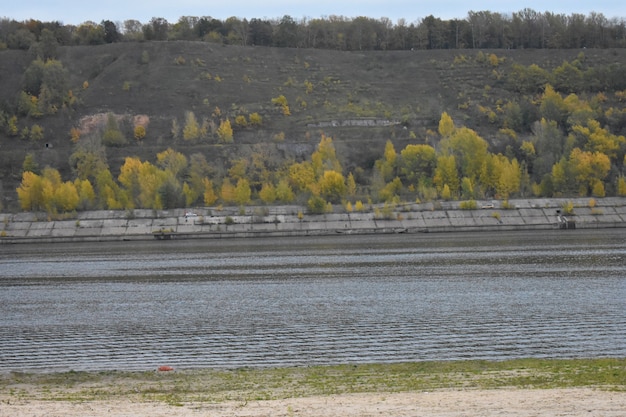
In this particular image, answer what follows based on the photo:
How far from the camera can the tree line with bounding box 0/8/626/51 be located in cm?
16425

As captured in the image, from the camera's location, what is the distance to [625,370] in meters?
22.8

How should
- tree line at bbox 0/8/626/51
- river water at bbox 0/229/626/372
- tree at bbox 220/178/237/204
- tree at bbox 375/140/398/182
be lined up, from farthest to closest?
1. tree line at bbox 0/8/626/51
2. tree at bbox 375/140/398/182
3. tree at bbox 220/178/237/204
4. river water at bbox 0/229/626/372

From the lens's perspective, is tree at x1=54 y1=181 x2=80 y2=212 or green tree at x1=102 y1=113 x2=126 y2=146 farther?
green tree at x1=102 y1=113 x2=126 y2=146

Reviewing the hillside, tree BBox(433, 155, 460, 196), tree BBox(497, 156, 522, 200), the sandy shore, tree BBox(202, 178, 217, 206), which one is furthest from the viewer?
the hillside

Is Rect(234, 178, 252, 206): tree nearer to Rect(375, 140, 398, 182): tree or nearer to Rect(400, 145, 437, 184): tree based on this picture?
Rect(375, 140, 398, 182): tree

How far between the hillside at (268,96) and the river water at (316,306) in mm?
44620

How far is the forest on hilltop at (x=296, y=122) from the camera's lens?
10156 centimetres

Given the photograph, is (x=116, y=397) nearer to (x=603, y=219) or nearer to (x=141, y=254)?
(x=141, y=254)

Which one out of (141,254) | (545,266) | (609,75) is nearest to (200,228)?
(141,254)

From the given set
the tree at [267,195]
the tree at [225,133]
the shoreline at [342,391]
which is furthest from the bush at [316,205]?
the shoreline at [342,391]

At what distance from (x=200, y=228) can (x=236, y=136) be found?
28.3m

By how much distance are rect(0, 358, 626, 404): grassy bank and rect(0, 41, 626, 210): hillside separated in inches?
3283

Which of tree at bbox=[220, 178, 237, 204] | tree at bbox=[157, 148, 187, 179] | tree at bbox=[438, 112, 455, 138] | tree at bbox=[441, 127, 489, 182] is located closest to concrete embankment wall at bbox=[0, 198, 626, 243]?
tree at bbox=[220, 178, 237, 204]

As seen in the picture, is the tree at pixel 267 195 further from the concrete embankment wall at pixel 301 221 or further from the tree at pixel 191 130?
the tree at pixel 191 130
